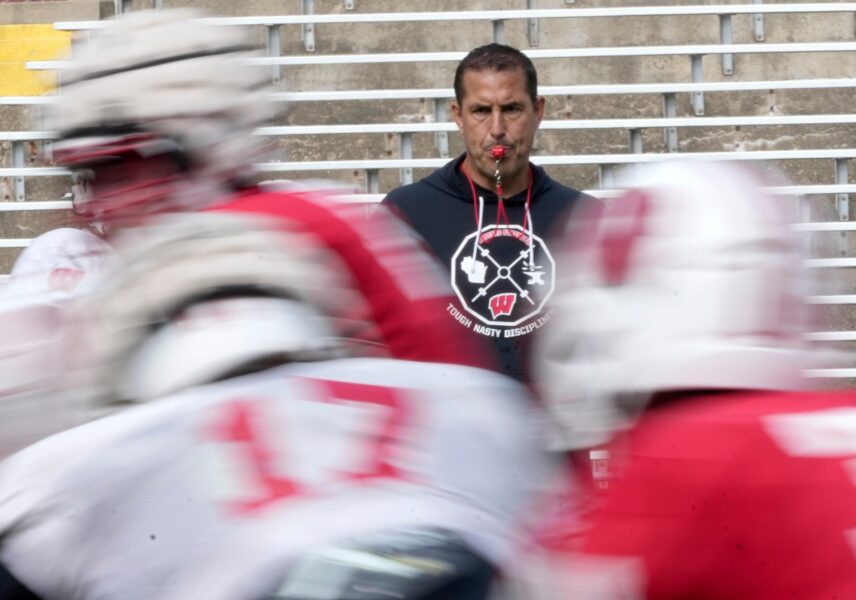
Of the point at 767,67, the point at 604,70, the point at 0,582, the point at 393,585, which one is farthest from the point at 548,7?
the point at 393,585

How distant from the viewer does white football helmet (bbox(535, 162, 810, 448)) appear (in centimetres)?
169

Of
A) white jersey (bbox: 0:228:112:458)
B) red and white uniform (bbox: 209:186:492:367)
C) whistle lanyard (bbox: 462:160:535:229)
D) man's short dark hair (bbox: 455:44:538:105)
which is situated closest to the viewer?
red and white uniform (bbox: 209:186:492:367)

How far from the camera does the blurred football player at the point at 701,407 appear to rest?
1595 mm

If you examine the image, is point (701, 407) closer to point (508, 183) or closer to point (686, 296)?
point (686, 296)

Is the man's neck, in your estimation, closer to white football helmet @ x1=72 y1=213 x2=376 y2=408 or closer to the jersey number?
white football helmet @ x1=72 y1=213 x2=376 y2=408

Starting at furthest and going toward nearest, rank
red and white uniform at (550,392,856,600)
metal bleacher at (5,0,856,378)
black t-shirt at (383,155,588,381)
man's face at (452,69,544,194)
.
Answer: metal bleacher at (5,0,856,378), man's face at (452,69,544,194), black t-shirt at (383,155,588,381), red and white uniform at (550,392,856,600)

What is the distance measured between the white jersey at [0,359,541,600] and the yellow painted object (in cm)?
715

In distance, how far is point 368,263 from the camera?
2.00 m

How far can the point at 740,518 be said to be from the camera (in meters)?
1.59

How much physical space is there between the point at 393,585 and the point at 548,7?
24.4 ft

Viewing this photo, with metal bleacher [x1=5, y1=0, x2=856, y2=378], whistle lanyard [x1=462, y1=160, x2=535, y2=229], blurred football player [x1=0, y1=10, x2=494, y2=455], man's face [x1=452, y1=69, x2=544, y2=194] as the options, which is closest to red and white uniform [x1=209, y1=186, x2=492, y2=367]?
blurred football player [x1=0, y1=10, x2=494, y2=455]

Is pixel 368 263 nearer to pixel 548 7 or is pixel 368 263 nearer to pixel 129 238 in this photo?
pixel 129 238

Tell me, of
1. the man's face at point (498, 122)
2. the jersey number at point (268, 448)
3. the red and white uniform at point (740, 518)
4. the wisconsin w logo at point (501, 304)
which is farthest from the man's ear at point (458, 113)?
A: the red and white uniform at point (740, 518)

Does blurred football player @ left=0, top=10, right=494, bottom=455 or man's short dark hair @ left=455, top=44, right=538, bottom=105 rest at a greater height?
Answer: man's short dark hair @ left=455, top=44, right=538, bottom=105
